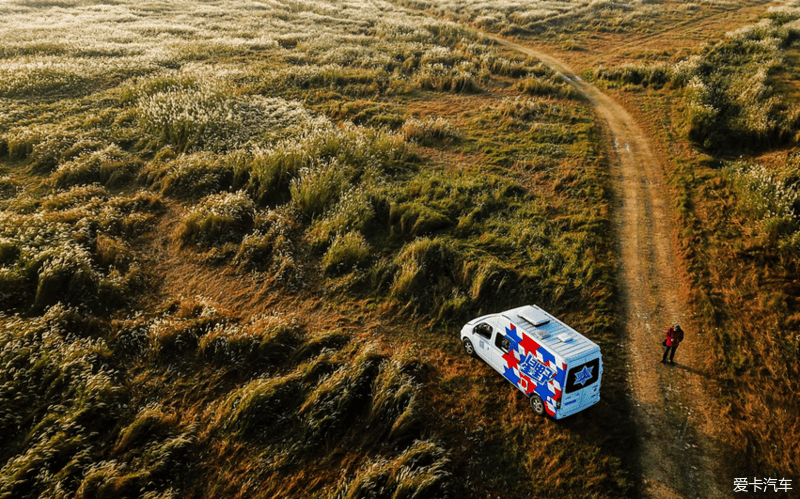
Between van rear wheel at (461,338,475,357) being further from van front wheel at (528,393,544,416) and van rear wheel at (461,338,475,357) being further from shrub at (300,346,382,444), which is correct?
shrub at (300,346,382,444)

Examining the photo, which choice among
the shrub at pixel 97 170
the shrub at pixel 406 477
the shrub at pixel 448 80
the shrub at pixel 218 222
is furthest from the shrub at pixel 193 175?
the shrub at pixel 448 80

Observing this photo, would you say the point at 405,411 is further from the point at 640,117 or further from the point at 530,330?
the point at 640,117

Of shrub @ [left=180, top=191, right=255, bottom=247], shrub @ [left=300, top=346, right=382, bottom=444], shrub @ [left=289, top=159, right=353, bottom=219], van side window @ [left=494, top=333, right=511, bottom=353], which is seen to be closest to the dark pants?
van side window @ [left=494, top=333, right=511, bottom=353]

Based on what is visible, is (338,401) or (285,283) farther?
(285,283)

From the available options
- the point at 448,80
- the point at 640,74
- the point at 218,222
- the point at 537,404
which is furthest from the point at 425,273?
the point at 640,74

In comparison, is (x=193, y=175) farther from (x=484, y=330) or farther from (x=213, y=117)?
Answer: (x=484, y=330)

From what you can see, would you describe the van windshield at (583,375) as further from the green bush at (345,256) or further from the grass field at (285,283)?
the green bush at (345,256)

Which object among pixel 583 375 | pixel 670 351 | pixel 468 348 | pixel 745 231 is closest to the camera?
pixel 583 375
